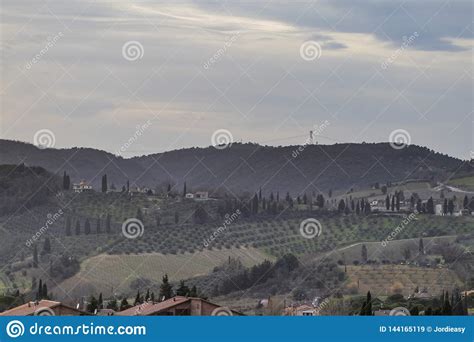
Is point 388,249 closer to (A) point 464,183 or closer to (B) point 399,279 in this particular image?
(B) point 399,279

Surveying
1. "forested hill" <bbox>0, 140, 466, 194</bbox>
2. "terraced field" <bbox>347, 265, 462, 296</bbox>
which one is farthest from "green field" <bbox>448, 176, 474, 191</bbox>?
"terraced field" <bbox>347, 265, 462, 296</bbox>

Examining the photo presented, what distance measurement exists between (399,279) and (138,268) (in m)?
17.1

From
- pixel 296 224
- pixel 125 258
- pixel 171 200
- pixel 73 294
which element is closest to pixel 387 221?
pixel 296 224

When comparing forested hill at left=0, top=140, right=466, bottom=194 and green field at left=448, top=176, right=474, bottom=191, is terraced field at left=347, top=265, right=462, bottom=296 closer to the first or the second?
forested hill at left=0, top=140, right=466, bottom=194

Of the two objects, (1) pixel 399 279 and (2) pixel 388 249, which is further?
(2) pixel 388 249

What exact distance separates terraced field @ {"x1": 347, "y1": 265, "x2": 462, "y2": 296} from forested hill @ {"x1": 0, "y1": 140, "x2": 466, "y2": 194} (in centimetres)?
1206

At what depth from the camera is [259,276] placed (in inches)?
3639

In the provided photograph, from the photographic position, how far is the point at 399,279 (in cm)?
9312

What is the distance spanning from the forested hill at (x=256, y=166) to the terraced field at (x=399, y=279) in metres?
12.1

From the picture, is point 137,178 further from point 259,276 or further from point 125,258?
point 259,276

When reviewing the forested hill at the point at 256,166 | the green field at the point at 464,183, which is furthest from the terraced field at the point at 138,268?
the green field at the point at 464,183

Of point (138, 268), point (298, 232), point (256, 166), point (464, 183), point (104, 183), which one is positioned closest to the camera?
point (138, 268)

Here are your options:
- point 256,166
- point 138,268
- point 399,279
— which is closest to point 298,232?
point 256,166

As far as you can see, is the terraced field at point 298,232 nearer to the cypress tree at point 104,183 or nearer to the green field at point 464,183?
the green field at point 464,183
